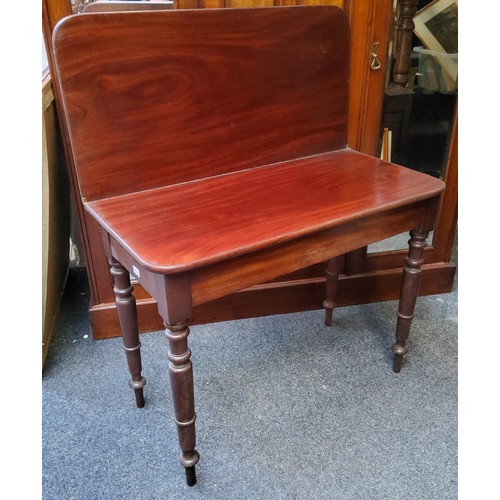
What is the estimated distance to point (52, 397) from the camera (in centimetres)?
153

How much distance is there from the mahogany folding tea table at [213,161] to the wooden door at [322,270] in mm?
128

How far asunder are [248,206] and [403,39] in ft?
2.87

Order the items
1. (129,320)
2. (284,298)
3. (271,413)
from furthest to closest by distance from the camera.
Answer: (284,298), (271,413), (129,320)

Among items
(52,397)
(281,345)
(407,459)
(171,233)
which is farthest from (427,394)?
(52,397)

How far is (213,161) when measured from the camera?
1365 millimetres

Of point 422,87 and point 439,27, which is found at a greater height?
point 439,27

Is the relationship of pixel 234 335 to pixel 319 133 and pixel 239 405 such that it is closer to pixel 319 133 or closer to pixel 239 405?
pixel 239 405

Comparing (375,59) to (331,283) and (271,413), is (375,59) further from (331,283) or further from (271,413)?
(271,413)

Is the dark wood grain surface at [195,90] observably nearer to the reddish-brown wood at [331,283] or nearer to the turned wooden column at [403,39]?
the turned wooden column at [403,39]

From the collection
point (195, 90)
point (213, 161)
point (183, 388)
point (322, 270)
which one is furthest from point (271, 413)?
point (195, 90)

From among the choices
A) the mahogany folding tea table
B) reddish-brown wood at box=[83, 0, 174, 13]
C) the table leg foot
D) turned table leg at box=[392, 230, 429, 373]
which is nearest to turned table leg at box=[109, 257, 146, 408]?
the mahogany folding tea table

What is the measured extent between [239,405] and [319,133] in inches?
33.6

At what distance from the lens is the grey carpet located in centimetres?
126

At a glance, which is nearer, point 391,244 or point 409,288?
point 409,288
